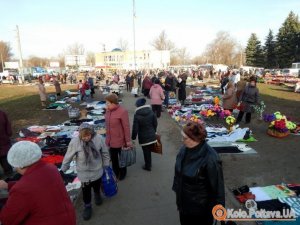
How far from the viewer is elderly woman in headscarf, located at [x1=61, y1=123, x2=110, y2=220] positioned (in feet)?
14.4

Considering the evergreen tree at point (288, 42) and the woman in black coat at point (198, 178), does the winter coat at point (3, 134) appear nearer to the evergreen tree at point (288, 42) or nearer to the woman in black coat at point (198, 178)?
the woman in black coat at point (198, 178)

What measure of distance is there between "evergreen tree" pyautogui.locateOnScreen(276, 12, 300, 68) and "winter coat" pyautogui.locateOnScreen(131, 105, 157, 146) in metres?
53.2

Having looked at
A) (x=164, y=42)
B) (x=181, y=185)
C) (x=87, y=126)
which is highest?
(x=164, y=42)

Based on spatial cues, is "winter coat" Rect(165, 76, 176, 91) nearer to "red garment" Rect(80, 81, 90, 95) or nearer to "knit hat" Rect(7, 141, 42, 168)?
"red garment" Rect(80, 81, 90, 95)

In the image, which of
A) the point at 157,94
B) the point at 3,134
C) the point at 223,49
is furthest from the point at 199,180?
the point at 223,49

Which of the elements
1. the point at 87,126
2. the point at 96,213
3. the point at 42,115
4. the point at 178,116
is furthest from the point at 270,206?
the point at 42,115

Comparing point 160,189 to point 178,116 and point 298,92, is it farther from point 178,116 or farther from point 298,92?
point 298,92

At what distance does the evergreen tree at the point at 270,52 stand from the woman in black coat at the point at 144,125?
56.5 metres

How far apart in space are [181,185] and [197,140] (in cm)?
56

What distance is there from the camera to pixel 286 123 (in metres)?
9.52

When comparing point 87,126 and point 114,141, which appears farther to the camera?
point 114,141

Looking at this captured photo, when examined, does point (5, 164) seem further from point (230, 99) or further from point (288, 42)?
point (288, 42)

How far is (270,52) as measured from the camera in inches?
2229

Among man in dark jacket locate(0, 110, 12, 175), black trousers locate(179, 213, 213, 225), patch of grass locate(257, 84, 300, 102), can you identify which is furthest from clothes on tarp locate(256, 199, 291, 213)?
patch of grass locate(257, 84, 300, 102)
